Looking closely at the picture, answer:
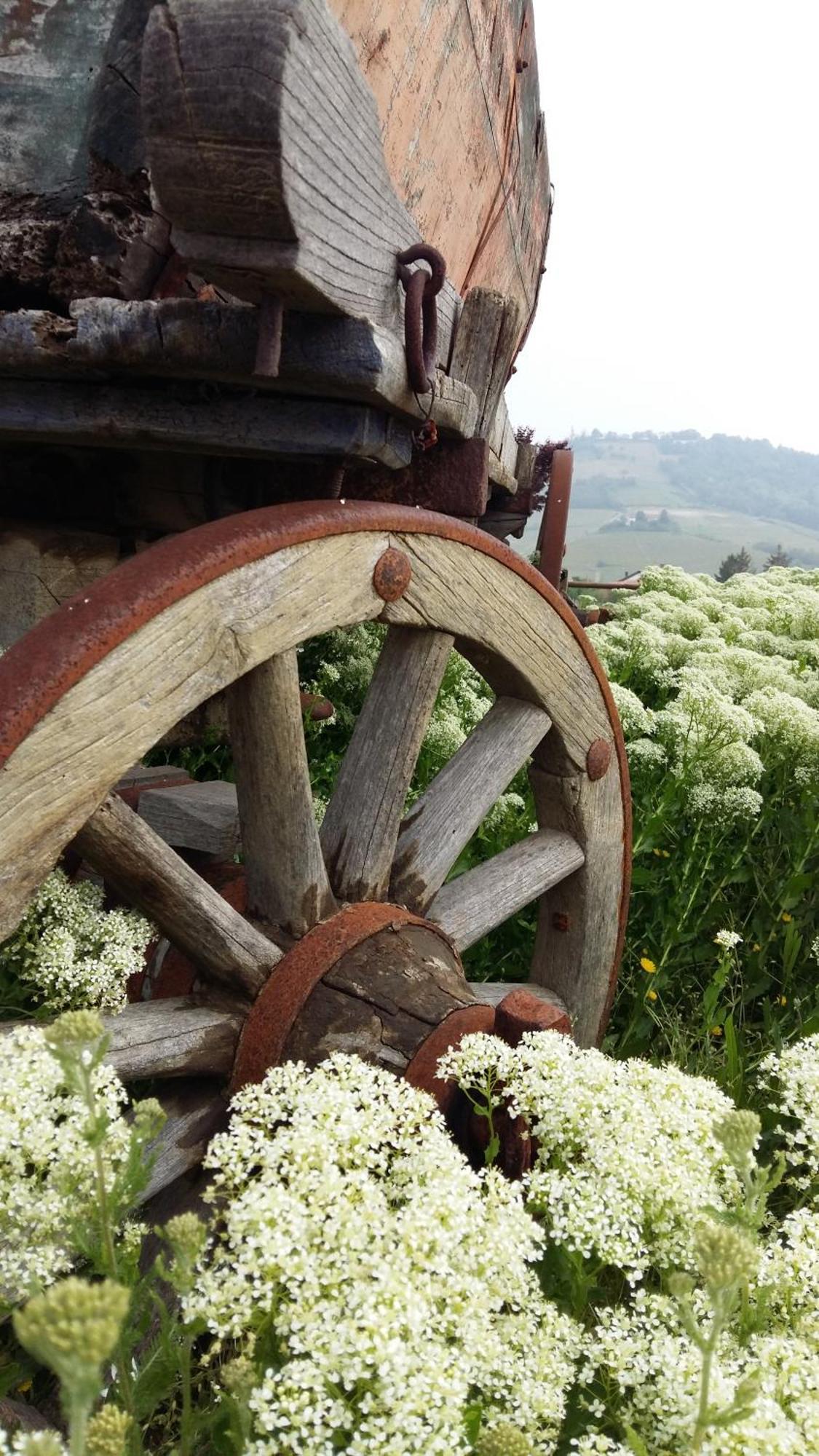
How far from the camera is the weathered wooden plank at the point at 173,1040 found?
1.51 m

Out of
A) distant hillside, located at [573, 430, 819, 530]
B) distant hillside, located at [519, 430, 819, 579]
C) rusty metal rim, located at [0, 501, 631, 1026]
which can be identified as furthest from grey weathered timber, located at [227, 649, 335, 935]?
distant hillside, located at [573, 430, 819, 530]

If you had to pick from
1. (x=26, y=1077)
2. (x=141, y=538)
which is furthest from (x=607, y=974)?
(x=26, y=1077)

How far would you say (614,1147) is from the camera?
3.90ft

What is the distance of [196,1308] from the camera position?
90 centimetres

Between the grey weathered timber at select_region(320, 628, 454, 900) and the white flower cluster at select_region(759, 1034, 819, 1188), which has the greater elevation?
the grey weathered timber at select_region(320, 628, 454, 900)

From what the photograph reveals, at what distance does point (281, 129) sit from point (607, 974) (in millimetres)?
1985

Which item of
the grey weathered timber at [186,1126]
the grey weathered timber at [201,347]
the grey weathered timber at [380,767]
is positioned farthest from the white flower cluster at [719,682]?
the grey weathered timber at [201,347]

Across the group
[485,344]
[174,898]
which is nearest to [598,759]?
[485,344]

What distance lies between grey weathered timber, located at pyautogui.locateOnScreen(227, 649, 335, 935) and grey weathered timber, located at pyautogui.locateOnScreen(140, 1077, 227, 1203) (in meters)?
0.30

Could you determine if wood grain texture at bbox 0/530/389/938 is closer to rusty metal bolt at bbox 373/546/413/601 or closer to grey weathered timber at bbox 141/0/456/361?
rusty metal bolt at bbox 373/546/413/601

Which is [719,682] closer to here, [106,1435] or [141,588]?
[141,588]

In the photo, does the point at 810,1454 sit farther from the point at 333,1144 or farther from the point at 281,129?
the point at 281,129

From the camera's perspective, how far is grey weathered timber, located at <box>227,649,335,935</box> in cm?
159

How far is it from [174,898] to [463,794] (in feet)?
2.43
